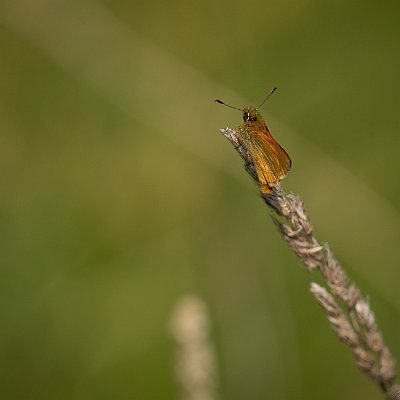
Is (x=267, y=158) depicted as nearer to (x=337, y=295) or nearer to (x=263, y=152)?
(x=263, y=152)

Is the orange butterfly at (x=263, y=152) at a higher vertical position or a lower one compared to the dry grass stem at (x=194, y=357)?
higher

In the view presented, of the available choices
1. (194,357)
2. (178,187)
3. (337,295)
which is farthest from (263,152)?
(178,187)

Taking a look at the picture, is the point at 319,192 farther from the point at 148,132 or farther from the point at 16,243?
the point at 16,243

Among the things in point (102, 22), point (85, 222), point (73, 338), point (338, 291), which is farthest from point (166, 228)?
point (338, 291)

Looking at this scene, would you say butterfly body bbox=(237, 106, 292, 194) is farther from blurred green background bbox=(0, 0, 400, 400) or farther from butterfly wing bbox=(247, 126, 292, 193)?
blurred green background bbox=(0, 0, 400, 400)

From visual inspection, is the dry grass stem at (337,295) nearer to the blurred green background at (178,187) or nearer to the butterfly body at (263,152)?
the butterfly body at (263,152)

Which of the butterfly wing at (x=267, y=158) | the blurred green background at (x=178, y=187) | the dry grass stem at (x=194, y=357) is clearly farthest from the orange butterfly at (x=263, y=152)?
the blurred green background at (x=178, y=187)

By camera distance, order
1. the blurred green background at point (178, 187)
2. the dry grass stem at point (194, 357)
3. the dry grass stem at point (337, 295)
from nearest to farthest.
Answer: the dry grass stem at point (337, 295), the dry grass stem at point (194, 357), the blurred green background at point (178, 187)
